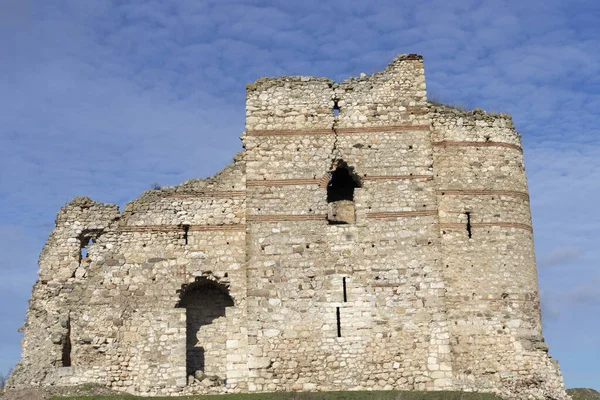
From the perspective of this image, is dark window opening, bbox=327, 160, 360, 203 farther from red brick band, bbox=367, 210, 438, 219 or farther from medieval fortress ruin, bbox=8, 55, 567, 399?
red brick band, bbox=367, 210, 438, 219

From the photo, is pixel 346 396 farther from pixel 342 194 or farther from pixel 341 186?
pixel 341 186

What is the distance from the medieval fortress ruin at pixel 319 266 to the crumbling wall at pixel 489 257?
4 centimetres

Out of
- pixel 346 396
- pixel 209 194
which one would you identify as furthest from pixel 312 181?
pixel 346 396

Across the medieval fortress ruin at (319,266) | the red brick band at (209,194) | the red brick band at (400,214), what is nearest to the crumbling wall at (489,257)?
the medieval fortress ruin at (319,266)

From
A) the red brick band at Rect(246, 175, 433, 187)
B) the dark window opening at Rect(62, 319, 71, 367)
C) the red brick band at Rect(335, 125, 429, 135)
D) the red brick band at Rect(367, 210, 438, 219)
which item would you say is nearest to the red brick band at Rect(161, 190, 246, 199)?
the red brick band at Rect(246, 175, 433, 187)

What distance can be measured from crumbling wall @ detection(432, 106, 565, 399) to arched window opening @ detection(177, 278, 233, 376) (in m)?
5.66

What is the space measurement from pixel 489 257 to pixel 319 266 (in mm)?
4231

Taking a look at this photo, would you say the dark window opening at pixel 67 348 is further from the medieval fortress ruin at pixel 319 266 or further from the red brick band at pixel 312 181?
the red brick band at pixel 312 181

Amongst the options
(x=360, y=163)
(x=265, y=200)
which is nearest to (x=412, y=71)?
(x=360, y=163)

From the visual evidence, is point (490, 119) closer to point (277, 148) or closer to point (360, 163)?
point (360, 163)

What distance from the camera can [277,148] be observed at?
1964cm

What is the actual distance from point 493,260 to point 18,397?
38.8 feet

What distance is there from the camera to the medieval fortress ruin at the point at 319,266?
1856 centimetres

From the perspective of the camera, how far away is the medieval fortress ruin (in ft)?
60.9
